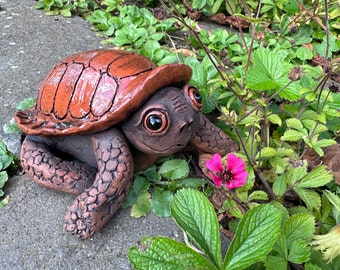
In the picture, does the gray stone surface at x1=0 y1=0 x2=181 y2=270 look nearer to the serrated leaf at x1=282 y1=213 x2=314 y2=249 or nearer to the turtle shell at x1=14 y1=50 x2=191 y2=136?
the turtle shell at x1=14 y1=50 x2=191 y2=136

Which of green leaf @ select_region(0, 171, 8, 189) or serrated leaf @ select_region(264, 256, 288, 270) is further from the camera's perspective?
green leaf @ select_region(0, 171, 8, 189)

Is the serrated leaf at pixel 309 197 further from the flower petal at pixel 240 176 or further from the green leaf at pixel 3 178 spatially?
the green leaf at pixel 3 178

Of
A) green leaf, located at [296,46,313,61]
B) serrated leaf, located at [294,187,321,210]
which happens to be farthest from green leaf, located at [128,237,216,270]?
green leaf, located at [296,46,313,61]

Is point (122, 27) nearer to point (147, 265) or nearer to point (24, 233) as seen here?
point (24, 233)

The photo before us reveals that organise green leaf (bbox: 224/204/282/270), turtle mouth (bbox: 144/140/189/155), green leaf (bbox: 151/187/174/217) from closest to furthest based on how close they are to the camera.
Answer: green leaf (bbox: 224/204/282/270) → turtle mouth (bbox: 144/140/189/155) → green leaf (bbox: 151/187/174/217)

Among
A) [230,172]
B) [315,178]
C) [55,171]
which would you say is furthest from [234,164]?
[55,171]

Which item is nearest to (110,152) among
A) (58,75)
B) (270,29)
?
(58,75)

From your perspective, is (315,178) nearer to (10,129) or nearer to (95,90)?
(95,90)
